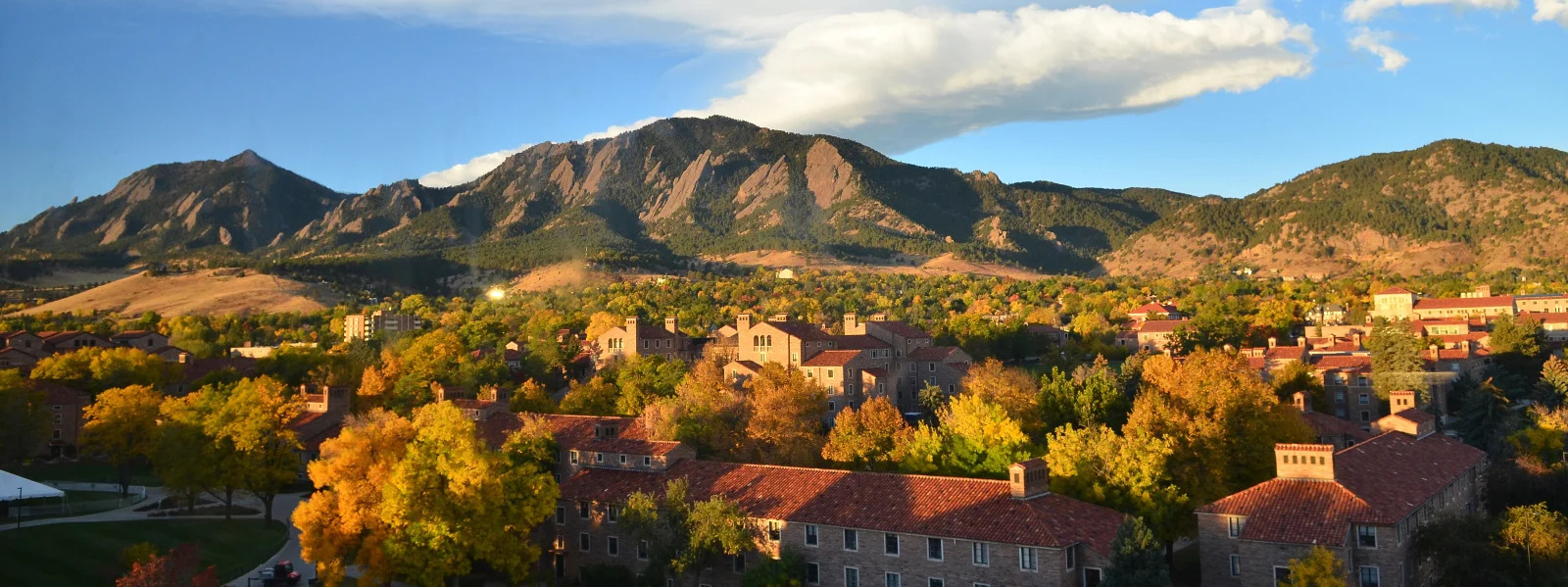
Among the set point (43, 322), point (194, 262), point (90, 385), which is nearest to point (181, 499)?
point (90, 385)

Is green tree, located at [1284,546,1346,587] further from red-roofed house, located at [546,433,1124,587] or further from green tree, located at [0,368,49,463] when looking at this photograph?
green tree, located at [0,368,49,463]

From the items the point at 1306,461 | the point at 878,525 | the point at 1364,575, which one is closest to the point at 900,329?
the point at 1306,461

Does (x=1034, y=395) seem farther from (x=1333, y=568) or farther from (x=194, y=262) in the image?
(x=194, y=262)

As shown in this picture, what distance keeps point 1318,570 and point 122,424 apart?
53.0 m

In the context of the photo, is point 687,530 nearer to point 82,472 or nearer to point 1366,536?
point 1366,536

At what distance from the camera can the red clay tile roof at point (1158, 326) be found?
10131cm

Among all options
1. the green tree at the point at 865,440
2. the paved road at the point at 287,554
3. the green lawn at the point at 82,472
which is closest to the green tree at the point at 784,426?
the green tree at the point at 865,440

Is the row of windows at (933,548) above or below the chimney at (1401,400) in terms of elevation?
below

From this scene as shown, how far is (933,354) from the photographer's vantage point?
256 ft

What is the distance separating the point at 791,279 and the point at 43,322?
95535mm

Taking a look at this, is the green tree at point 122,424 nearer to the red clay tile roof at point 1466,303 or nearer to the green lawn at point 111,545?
the green lawn at point 111,545

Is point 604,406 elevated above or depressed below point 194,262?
below

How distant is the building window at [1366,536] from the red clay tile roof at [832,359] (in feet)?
130

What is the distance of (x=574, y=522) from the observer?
134 ft
